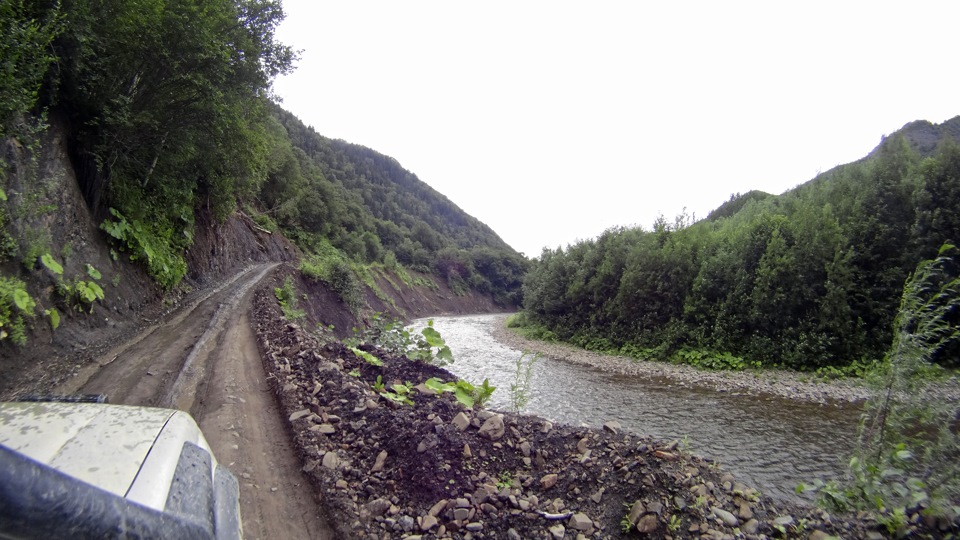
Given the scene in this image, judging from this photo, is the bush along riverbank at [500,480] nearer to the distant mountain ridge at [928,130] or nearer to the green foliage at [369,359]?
the green foliage at [369,359]

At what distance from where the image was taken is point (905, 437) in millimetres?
4406

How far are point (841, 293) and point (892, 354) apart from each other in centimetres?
1523

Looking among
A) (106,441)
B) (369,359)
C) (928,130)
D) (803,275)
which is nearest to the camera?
(106,441)

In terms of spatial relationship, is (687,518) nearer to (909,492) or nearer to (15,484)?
(909,492)

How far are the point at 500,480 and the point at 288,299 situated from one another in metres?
11.8

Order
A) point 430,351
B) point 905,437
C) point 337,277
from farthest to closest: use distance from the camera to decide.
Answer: point 337,277 → point 430,351 → point 905,437

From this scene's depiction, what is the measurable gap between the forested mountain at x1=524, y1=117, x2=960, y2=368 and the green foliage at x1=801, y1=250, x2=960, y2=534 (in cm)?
1139

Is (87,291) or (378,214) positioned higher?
(378,214)

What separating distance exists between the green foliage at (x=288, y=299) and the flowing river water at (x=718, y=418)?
240 inches

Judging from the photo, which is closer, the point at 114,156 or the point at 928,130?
the point at 114,156

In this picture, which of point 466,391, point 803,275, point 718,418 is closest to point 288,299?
point 466,391

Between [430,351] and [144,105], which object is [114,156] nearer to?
[144,105]

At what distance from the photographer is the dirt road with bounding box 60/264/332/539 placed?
3744mm

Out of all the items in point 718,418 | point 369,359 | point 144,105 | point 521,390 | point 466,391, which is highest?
point 144,105
